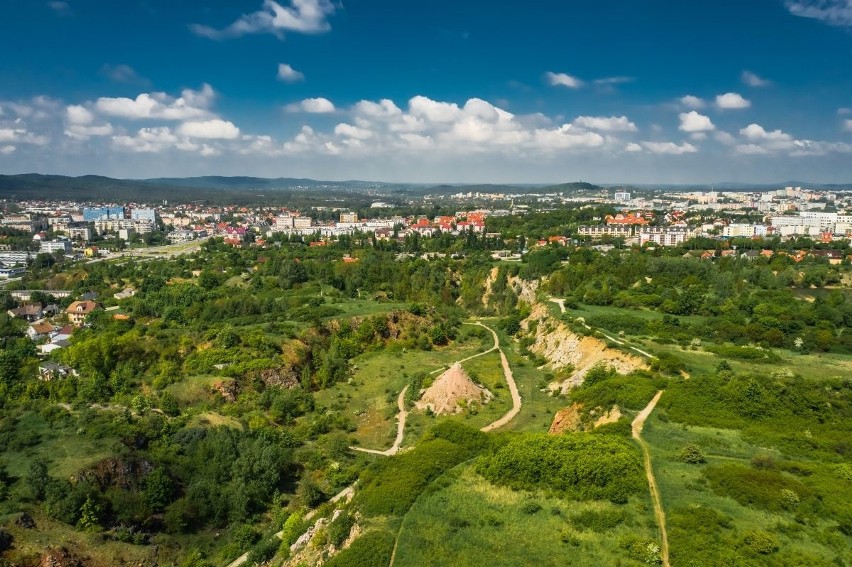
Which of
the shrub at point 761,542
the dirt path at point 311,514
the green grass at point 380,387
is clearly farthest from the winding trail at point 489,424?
the shrub at point 761,542

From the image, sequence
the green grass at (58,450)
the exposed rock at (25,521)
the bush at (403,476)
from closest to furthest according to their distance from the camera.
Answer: the bush at (403,476)
the exposed rock at (25,521)
the green grass at (58,450)

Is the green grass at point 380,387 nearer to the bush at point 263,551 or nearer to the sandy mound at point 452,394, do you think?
the sandy mound at point 452,394

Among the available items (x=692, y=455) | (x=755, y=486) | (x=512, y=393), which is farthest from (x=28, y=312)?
(x=755, y=486)

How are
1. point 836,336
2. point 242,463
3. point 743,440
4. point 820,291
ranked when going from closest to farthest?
point 743,440 → point 242,463 → point 836,336 → point 820,291

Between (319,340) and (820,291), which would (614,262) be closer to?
(820,291)

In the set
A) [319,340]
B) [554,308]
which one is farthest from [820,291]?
[319,340]

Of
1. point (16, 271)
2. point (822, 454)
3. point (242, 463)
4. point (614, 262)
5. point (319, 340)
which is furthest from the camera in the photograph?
point (16, 271)
